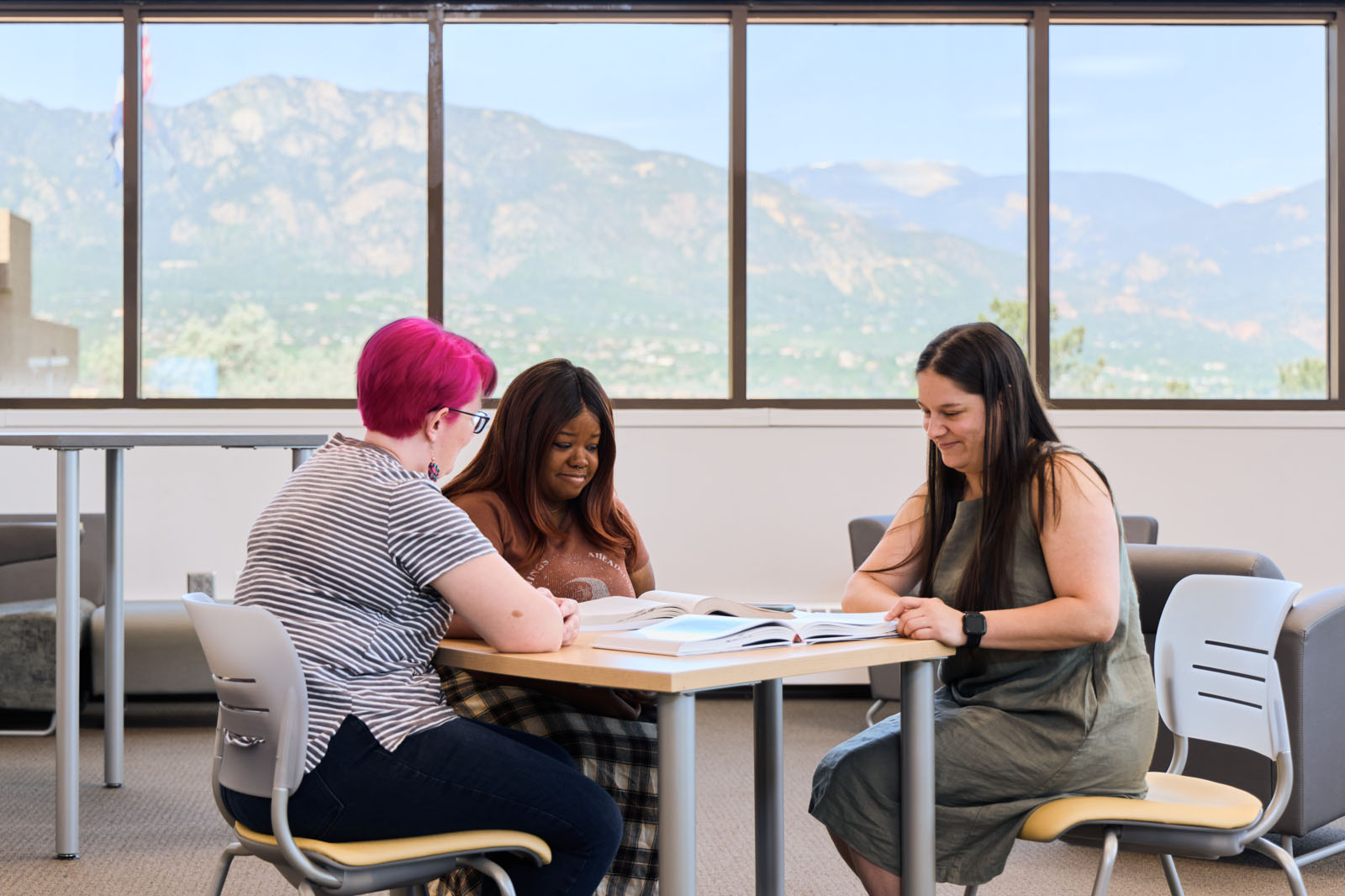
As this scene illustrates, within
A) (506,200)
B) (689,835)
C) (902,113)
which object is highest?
(902,113)

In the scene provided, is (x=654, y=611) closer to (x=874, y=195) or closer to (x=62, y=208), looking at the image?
(x=874, y=195)

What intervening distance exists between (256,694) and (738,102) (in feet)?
15.2

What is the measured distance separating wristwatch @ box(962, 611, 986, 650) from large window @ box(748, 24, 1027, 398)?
397cm

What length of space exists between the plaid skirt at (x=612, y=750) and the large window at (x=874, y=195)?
12.0 ft

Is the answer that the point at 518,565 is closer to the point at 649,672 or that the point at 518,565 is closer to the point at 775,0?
the point at 649,672

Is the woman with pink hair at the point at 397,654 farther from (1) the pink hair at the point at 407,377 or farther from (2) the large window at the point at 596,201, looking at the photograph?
(2) the large window at the point at 596,201

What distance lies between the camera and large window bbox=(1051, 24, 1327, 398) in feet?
19.1

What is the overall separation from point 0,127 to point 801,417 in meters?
4.01

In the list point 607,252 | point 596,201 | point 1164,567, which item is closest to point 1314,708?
point 1164,567

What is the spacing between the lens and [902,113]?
5828 mm

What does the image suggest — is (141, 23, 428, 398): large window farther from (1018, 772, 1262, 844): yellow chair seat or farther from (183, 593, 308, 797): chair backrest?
(1018, 772, 1262, 844): yellow chair seat

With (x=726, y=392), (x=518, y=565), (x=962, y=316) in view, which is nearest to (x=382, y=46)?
(x=726, y=392)

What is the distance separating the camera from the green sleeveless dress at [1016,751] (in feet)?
6.29

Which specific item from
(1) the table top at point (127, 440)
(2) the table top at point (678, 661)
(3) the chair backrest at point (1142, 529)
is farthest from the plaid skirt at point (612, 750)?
(3) the chair backrest at point (1142, 529)
